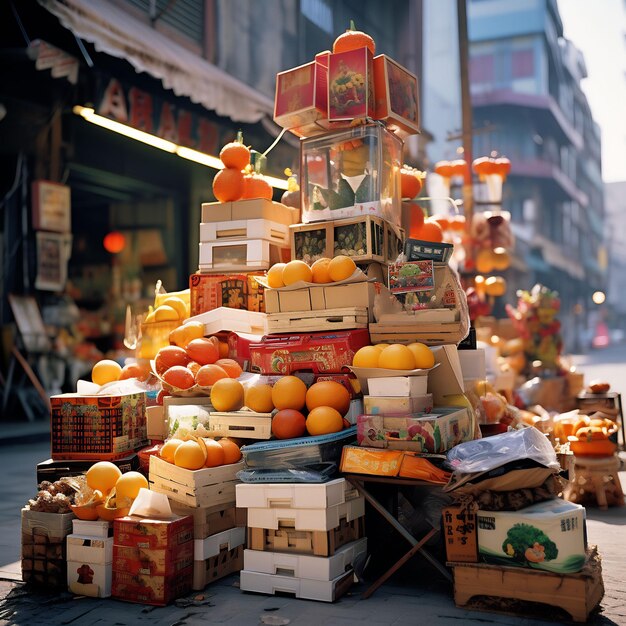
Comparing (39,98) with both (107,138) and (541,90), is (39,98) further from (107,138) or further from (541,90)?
(541,90)

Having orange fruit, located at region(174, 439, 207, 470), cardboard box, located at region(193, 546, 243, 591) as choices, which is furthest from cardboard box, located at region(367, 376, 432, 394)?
cardboard box, located at region(193, 546, 243, 591)

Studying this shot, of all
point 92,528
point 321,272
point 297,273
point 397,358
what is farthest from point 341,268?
point 92,528

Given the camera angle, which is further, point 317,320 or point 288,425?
point 317,320

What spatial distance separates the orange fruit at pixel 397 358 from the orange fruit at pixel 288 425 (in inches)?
25.6

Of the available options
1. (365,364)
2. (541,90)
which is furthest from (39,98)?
(541,90)

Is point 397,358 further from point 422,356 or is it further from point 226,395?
point 226,395

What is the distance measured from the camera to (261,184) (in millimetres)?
6477

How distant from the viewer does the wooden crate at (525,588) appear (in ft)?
12.5

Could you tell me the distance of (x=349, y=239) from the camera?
5.72 metres

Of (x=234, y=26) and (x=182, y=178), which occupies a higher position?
(x=234, y=26)

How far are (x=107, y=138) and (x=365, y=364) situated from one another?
10.3 metres

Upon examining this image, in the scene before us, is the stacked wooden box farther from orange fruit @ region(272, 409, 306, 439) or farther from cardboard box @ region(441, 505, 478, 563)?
cardboard box @ region(441, 505, 478, 563)

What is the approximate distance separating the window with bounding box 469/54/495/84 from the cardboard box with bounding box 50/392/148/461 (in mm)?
54312

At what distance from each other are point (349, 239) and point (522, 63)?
171 ft
